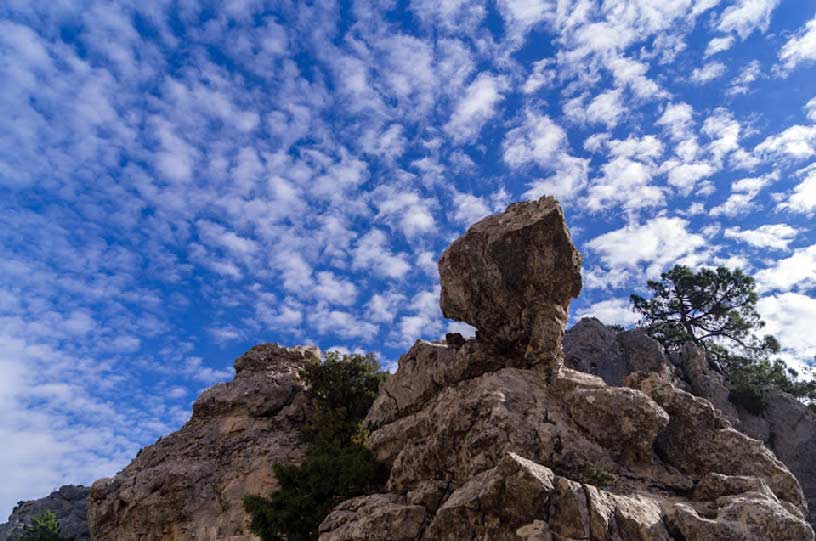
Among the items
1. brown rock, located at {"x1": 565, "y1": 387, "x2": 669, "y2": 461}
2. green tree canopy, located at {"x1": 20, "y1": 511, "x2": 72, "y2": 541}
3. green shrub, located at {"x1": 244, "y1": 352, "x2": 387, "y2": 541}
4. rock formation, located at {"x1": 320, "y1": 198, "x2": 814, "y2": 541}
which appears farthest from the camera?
green tree canopy, located at {"x1": 20, "y1": 511, "x2": 72, "y2": 541}

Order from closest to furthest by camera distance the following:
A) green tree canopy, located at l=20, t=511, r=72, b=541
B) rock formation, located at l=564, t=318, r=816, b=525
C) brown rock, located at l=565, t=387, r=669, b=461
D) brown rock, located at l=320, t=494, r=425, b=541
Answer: brown rock, located at l=320, t=494, r=425, b=541 < brown rock, located at l=565, t=387, r=669, b=461 < green tree canopy, located at l=20, t=511, r=72, b=541 < rock formation, located at l=564, t=318, r=816, b=525

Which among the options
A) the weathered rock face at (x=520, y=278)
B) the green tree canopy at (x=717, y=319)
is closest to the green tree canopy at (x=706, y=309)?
the green tree canopy at (x=717, y=319)

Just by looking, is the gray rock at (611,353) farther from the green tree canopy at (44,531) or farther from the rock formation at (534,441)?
the green tree canopy at (44,531)

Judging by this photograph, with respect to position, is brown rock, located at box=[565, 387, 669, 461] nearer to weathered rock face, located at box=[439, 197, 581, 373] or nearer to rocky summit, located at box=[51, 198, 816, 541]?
rocky summit, located at box=[51, 198, 816, 541]

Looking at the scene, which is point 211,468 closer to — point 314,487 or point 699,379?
point 314,487

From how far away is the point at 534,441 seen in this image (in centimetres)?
1998

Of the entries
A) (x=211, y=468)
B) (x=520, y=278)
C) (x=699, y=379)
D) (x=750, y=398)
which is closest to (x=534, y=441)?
(x=520, y=278)

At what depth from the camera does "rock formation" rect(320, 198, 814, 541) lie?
52.1ft

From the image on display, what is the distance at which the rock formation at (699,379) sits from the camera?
122 feet

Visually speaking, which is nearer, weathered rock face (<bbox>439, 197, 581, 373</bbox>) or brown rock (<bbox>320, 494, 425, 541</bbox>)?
brown rock (<bbox>320, 494, 425, 541</bbox>)

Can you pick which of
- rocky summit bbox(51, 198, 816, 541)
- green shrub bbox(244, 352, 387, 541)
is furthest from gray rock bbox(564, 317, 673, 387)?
green shrub bbox(244, 352, 387, 541)

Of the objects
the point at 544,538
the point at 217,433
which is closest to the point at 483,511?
the point at 544,538

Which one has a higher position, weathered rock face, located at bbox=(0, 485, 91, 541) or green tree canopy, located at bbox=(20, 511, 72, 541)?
weathered rock face, located at bbox=(0, 485, 91, 541)

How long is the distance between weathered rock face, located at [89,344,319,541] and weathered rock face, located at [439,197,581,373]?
43.0 feet
